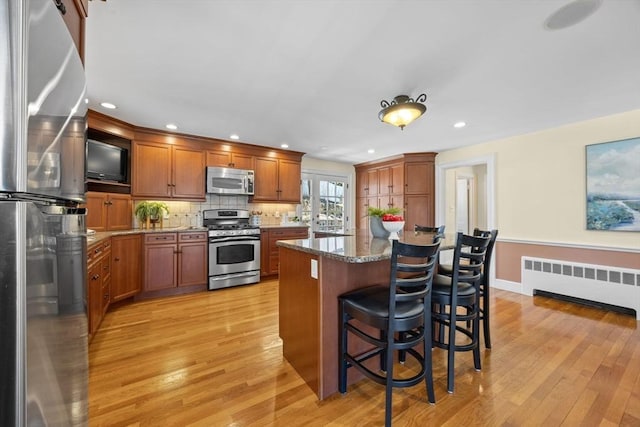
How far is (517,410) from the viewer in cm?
159

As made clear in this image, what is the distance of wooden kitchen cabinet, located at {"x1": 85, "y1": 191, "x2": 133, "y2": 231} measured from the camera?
3.22 metres

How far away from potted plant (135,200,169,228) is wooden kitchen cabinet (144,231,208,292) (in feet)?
1.47

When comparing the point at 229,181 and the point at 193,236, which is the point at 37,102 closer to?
the point at 193,236

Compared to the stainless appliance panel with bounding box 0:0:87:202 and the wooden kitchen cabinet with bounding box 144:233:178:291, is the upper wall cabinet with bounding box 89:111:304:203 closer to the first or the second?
the wooden kitchen cabinet with bounding box 144:233:178:291

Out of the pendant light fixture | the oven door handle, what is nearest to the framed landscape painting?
the pendant light fixture

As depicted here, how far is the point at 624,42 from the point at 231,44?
110 inches

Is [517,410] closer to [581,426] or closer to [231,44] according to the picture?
[581,426]

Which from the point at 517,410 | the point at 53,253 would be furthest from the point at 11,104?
the point at 517,410

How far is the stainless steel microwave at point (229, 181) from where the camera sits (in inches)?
169

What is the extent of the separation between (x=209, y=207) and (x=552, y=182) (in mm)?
5259

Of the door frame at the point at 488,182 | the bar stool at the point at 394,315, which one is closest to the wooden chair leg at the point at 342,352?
the bar stool at the point at 394,315

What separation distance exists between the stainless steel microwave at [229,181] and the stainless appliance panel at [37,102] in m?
3.45

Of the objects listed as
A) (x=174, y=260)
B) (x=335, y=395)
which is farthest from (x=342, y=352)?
(x=174, y=260)

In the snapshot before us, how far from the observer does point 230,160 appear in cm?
455
